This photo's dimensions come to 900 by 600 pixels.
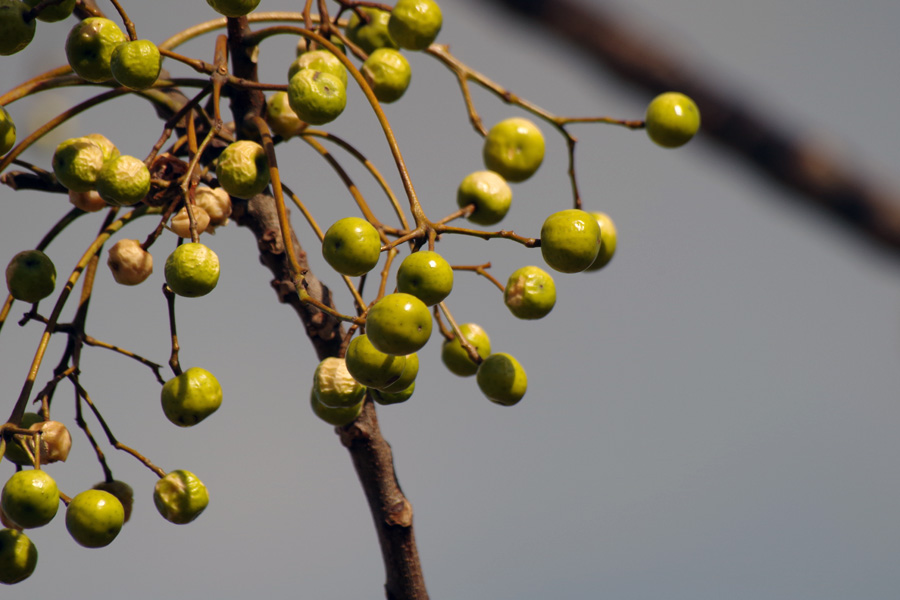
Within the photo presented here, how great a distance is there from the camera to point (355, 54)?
1310mm

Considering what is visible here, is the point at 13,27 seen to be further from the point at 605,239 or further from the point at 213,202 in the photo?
the point at 605,239

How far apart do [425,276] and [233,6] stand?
1.20 ft

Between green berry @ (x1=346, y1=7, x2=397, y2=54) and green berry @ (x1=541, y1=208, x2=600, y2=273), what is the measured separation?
1.56 feet

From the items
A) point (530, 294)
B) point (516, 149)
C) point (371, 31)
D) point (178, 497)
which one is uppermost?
point (371, 31)

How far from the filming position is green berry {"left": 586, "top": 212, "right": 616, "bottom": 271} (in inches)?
51.5

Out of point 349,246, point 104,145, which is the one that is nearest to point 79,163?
point 104,145


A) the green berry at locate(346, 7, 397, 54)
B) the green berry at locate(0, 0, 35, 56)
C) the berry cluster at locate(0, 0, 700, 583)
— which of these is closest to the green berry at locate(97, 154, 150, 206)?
the berry cluster at locate(0, 0, 700, 583)

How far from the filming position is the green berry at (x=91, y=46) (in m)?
1.00

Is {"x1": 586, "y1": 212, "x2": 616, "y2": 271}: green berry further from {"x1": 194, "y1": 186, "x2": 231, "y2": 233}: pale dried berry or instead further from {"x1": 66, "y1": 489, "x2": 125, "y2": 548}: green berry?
{"x1": 66, "y1": 489, "x2": 125, "y2": 548}: green berry

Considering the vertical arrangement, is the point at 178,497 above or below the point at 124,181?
below

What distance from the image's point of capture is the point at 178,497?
1022 millimetres

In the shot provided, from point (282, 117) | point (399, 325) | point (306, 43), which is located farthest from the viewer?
point (306, 43)

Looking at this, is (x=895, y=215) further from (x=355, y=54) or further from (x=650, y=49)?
(x=355, y=54)

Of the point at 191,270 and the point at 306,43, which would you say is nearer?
the point at 191,270
